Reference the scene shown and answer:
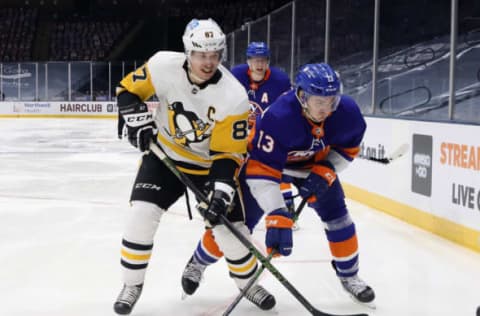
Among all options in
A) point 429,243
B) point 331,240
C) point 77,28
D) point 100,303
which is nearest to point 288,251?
point 331,240

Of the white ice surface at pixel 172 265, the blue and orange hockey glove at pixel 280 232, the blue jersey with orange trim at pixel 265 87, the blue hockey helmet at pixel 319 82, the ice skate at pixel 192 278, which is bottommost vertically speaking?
the white ice surface at pixel 172 265

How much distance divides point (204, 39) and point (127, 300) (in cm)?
98

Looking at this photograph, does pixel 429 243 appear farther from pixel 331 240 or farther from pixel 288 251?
pixel 288 251

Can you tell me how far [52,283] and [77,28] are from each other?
20674 millimetres

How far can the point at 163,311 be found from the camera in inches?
99.2

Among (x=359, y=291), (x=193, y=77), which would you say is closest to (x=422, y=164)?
(x=359, y=291)

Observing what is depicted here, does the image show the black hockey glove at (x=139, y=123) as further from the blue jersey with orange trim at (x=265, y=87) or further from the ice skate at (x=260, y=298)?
the blue jersey with orange trim at (x=265, y=87)

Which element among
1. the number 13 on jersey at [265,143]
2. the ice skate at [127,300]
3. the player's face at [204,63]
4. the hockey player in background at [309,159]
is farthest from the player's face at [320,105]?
the ice skate at [127,300]

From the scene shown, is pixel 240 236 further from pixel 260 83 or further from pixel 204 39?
pixel 260 83

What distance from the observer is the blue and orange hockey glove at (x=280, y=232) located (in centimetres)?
221

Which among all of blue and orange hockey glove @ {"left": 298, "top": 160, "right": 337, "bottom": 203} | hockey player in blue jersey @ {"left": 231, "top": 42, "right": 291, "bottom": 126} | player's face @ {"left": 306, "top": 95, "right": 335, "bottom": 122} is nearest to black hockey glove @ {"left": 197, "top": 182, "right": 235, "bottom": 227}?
blue and orange hockey glove @ {"left": 298, "top": 160, "right": 337, "bottom": 203}

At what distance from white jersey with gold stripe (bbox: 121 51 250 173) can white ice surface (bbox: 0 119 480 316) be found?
0.63m

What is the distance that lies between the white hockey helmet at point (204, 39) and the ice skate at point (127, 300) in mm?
885

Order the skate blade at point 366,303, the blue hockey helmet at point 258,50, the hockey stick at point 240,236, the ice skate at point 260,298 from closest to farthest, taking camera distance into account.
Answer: the hockey stick at point 240,236 → the ice skate at point 260,298 → the skate blade at point 366,303 → the blue hockey helmet at point 258,50
